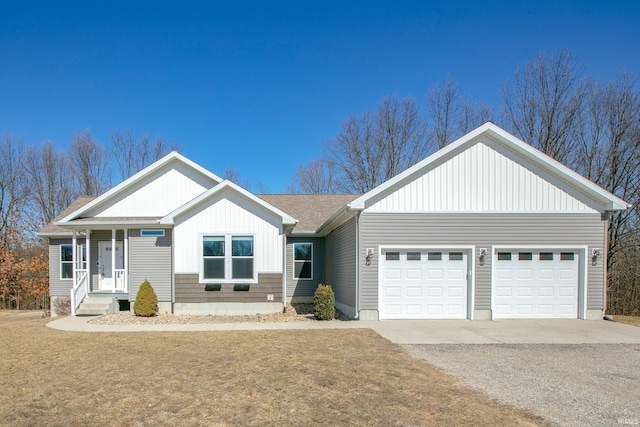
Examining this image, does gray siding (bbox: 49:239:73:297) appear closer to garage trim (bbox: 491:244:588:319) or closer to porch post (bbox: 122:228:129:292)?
porch post (bbox: 122:228:129:292)

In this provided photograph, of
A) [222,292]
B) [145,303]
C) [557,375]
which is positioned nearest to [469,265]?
[557,375]

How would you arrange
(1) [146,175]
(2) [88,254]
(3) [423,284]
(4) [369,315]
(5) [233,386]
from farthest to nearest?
(1) [146,175] < (2) [88,254] < (3) [423,284] < (4) [369,315] < (5) [233,386]

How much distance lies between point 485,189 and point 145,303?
11.6 m

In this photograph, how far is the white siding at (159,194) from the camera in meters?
17.1

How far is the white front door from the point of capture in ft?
55.9

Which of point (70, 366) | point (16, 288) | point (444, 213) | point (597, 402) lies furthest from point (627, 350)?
point (16, 288)

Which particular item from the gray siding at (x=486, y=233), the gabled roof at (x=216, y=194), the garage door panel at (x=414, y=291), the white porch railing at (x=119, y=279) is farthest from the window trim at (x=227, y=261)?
the garage door panel at (x=414, y=291)

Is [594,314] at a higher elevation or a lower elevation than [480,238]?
lower

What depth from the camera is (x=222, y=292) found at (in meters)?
15.1

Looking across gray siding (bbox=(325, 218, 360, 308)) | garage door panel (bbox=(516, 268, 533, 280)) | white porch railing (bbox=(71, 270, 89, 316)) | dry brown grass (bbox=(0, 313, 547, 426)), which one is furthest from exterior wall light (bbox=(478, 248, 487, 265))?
white porch railing (bbox=(71, 270, 89, 316))

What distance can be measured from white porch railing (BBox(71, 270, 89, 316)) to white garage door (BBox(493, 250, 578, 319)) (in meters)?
14.5

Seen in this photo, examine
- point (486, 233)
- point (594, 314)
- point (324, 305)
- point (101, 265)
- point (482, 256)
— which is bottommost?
point (594, 314)

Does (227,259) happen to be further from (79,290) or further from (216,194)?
(79,290)

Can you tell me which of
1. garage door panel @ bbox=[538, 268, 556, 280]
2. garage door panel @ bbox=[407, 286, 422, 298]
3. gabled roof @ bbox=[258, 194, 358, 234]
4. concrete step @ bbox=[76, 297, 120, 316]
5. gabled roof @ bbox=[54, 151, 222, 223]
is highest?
gabled roof @ bbox=[54, 151, 222, 223]
